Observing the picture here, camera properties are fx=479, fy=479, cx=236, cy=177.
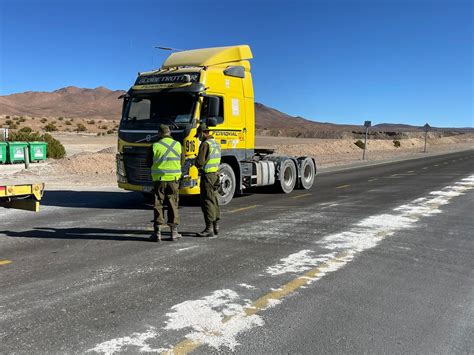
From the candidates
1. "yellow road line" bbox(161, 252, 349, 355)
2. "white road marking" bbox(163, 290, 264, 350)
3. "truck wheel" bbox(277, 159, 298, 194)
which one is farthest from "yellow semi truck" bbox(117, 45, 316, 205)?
"white road marking" bbox(163, 290, 264, 350)

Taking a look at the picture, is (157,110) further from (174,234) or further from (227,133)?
(174,234)

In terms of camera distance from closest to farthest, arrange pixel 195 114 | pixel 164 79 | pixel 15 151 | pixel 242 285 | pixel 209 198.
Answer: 1. pixel 242 285
2. pixel 209 198
3. pixel 195 114
4. pixel 164 79
5. pixel 15 151

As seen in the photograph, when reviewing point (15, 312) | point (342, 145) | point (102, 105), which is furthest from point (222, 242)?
point (102, 105)

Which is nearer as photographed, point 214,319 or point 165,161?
point 214,319

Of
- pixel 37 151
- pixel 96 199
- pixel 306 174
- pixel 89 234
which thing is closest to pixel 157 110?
pixel 96 199

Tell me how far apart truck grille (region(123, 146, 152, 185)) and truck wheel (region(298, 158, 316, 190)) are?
700 cm

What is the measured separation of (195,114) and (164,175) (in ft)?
11.3

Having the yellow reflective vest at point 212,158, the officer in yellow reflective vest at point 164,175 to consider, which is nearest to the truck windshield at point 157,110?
the yellow reflective vest at point 212,158

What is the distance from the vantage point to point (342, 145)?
56.5 meters

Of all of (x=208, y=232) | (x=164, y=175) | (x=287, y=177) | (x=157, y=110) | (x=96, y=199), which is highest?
(x=157, y=110)

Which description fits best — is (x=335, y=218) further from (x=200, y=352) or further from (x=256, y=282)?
(x=200, y=352)

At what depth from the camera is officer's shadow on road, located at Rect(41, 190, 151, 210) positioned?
12.6 meters

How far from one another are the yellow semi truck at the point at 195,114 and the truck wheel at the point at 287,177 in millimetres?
937

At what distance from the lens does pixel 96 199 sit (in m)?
13.8
